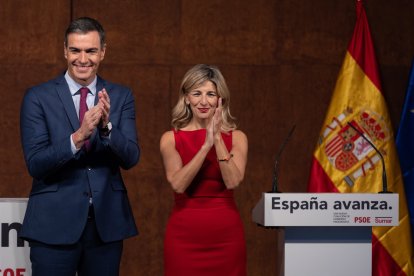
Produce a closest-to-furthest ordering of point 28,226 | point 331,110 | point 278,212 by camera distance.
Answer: point 28,226 < point 278,212 < point 331,110

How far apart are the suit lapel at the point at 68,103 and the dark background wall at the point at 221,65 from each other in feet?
8.33

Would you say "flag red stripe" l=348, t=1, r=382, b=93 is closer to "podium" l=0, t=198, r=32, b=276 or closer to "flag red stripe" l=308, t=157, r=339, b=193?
"flag red stripe" l=308, t=157, r=339, b=193

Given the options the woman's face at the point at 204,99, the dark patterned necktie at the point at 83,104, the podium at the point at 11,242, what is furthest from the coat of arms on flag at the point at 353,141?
the dark patterned necktie at the point at 83,104

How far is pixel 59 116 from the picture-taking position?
284cm

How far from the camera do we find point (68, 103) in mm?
2855

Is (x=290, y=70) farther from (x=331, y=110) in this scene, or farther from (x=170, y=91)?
(x=170, y=91)

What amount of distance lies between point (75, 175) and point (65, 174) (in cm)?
4

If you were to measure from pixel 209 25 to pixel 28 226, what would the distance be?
298 cm

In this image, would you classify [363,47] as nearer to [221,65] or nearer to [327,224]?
[221,65]

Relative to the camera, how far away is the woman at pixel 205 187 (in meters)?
3.29

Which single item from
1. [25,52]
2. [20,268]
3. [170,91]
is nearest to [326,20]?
[170,91]

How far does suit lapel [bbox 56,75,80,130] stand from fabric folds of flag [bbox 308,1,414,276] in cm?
266

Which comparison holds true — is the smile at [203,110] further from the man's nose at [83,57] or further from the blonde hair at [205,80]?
the man's nose at [83,57]

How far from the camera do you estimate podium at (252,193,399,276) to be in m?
3.25
